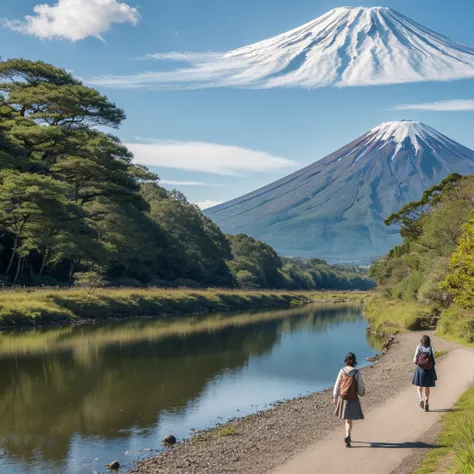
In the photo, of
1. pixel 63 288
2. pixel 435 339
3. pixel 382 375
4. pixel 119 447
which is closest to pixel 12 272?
pixel 63 288

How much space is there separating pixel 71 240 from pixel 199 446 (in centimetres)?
3169

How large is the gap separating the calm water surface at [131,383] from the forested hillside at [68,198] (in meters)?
9.38

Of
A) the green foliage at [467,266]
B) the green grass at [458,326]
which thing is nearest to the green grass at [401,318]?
the green grass at [458,326]

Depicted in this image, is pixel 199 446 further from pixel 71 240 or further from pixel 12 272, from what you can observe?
pixel 12 272

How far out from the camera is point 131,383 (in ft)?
63.4

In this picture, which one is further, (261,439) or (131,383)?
(131,383)

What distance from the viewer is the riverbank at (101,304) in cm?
3316

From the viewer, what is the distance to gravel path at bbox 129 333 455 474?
10641 millimetres

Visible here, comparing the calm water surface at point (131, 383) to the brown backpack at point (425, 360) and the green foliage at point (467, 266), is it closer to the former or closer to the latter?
the brown backpack at point (425, 360)

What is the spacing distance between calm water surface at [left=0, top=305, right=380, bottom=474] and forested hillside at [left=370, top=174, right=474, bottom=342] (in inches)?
177

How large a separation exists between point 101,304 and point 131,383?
21.4 m

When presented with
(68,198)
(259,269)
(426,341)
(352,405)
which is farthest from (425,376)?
(259,269)

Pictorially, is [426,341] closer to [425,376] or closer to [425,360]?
[425,360]

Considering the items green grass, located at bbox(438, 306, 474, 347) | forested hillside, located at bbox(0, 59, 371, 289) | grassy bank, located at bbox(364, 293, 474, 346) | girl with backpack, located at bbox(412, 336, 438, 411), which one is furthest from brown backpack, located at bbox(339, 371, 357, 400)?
forested hillside, located at bbox(0, 59, 371, 289)
